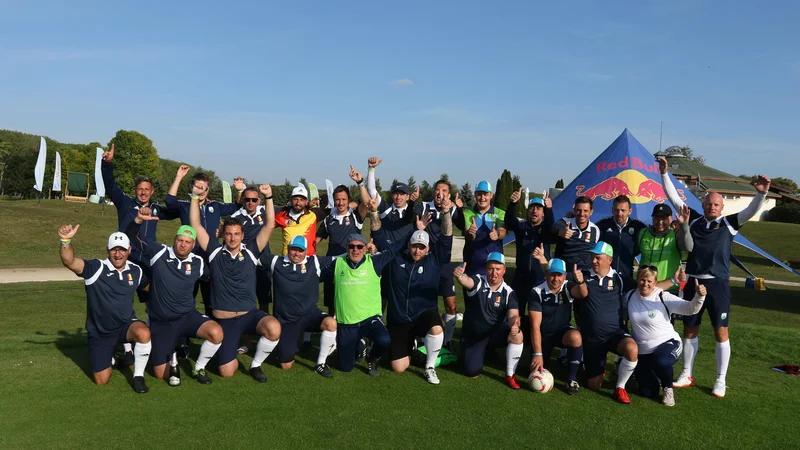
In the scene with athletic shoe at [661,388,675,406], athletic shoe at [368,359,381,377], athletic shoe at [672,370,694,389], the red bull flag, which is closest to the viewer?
athletic shoe at [661,388,675,406]

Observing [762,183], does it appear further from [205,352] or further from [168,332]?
[168,332]

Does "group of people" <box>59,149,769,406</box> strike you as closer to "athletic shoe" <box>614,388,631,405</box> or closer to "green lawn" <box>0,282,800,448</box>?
"athletic shoe" <box>614,388,631,405</box>

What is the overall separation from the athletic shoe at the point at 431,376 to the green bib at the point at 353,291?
3.30ft

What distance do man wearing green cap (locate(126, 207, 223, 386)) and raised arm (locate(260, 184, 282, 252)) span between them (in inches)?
34.1

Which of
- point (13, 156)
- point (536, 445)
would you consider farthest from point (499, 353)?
point (13, 156)

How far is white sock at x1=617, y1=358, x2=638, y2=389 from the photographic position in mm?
6117

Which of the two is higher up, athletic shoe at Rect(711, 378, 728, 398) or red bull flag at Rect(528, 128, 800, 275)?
red bull flag at Rect(528, 128, 800, 275)

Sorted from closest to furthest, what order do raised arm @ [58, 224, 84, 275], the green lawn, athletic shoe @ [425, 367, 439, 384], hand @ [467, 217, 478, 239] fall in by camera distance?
1. the green lawn
2. raised arm @ [58, 224, 84, 275]
3. athletic shoe @ [425, 367, 439, 384]
4. hand @ [467, 217, 478, 239]

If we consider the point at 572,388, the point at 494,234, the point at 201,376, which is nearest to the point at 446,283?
the point at 494,234

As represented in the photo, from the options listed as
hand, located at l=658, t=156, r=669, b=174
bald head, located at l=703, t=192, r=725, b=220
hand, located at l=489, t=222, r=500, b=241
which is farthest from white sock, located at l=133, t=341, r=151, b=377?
bald head, located at l=703, t=192, r=725, b=220

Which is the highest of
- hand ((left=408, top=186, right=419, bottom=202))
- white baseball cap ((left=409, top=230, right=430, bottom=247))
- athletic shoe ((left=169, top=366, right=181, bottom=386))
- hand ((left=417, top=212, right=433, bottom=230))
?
hand ((left=408, top=186, right=419, bottom=202))

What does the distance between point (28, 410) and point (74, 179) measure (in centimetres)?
4572

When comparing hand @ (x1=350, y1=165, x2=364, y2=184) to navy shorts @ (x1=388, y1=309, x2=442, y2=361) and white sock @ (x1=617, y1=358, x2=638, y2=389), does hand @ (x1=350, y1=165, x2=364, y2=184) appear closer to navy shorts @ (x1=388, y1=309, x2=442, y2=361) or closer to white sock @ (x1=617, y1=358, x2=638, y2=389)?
navy shorts @ (x1=388, y1=309, x2=442, y2=361)

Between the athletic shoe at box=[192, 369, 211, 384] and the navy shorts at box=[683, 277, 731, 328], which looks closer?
the athletic shoe at box=[192, 369, 211, 384]
